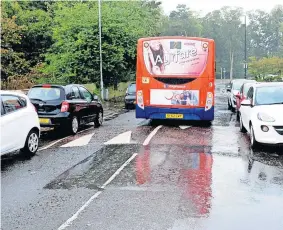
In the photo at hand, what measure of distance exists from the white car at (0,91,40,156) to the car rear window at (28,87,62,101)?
270 centimetres

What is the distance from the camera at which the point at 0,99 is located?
869 cm

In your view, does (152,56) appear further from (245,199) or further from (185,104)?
(245,199)

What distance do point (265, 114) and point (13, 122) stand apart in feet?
18.9

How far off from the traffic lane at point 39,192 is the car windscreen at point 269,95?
4540 millimetres

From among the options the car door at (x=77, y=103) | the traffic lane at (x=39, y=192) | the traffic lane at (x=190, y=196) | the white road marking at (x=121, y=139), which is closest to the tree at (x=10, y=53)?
the car door at (x=77, y=103)

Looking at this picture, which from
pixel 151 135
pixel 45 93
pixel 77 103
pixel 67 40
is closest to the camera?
pixel 151 135

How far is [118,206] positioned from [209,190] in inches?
64.3

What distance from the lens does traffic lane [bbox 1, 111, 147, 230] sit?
5.47 m

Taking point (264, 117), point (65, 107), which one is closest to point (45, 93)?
point (65, 107)

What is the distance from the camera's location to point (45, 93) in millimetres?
12758

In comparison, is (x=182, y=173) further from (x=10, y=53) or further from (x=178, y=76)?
(x=10, y=53)

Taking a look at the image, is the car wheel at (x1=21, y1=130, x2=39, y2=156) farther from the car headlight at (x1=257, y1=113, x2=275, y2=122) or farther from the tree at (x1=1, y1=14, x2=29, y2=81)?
the tree at (x1=1, y1=14, x2=29, y2=81)

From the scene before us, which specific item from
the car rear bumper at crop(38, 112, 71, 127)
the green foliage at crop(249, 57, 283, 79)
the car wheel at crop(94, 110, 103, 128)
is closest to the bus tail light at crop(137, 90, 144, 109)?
the car wheel at crop(94, 110, 103, 128)

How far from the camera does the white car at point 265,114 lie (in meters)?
9.77
